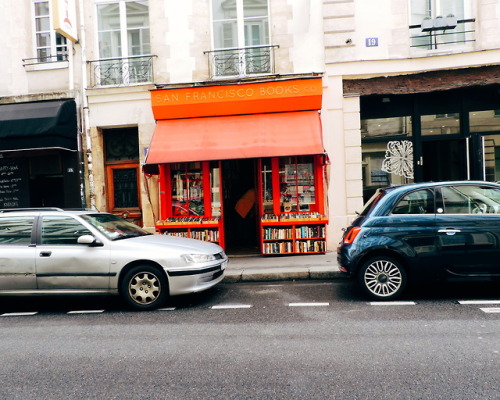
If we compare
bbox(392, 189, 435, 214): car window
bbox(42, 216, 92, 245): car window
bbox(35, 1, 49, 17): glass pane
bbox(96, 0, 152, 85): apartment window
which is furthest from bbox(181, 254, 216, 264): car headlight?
bbox(35, 1, 49, 17): glass pane

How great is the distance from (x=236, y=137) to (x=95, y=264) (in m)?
4.72

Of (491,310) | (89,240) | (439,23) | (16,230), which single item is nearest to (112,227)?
(89,240)

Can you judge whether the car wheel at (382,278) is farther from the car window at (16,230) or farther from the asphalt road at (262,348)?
the car window at (16,230)

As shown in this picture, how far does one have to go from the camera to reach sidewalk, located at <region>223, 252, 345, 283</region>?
26.2ft

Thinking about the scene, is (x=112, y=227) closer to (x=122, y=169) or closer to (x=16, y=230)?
(x=16, y=230)

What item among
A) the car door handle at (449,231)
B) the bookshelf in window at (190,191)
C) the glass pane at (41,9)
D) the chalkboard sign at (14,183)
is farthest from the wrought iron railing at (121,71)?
the car door handle at (449,231)

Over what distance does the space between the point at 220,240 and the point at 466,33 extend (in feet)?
25.3

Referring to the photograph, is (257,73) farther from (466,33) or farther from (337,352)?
(337,352)

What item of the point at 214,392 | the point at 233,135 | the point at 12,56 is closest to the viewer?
→ the point at 214,392

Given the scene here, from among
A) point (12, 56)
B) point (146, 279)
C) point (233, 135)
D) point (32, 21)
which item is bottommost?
point (146, 279)

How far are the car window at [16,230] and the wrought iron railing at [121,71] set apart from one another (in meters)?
5.49

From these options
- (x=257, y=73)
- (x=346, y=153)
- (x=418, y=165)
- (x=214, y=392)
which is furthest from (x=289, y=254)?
(x=214, y=392)

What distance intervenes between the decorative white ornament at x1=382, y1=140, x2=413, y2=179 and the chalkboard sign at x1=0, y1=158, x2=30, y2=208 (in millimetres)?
9191

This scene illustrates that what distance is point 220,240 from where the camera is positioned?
10.2 metres
